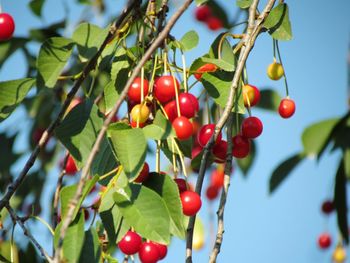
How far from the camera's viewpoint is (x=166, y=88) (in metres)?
1.12

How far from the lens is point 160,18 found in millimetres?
1354

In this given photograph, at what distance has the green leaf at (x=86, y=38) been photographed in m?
1.36

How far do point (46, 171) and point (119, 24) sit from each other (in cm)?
155

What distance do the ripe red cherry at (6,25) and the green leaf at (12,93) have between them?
23cm

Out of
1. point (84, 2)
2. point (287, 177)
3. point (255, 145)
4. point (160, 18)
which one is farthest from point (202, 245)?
point (84, 2)

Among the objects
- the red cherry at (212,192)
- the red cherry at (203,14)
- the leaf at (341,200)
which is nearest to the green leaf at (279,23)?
the leaf at (341,200)

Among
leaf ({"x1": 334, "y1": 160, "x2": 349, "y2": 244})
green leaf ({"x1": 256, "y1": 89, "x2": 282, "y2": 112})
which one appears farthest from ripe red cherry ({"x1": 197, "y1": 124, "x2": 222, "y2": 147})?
green leaf ({"x1": 256, "y1": 89, "x2": 282, "y2": 112})

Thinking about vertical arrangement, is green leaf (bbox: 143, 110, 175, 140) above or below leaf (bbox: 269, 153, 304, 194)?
above

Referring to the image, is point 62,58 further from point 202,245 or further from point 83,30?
point 202,245

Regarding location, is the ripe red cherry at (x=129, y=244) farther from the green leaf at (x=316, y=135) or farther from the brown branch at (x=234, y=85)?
the green leaf at (x=316, y=135)

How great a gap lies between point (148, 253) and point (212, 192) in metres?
1.52

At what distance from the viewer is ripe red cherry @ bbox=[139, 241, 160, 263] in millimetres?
1123

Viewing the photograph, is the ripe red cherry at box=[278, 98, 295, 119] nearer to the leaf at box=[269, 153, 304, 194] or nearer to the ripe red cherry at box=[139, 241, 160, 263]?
the ripe red cherry at box=[139, 241, 160, 263]

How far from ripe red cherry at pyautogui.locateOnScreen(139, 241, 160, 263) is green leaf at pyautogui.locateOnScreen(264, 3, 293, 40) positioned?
1.70 feet
